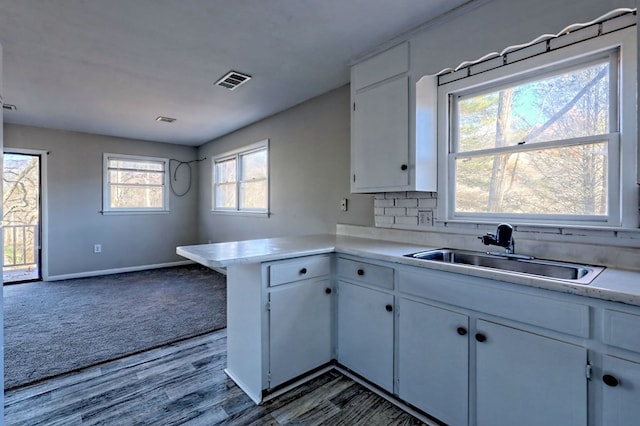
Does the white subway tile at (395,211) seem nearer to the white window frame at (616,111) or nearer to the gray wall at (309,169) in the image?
the gray wall at (309,169)

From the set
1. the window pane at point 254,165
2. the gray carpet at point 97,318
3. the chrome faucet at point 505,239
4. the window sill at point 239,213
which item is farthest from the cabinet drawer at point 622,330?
the window pane at point 254,165

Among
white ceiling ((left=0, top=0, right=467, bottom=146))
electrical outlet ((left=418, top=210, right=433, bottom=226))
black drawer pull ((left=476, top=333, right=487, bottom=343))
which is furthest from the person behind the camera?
electrical outlet ((left=418, top=210, right=433, bottom=226))

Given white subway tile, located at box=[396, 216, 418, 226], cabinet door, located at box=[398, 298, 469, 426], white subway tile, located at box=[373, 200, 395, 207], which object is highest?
white subway tile, located at box=[373, 200, 395, 207]

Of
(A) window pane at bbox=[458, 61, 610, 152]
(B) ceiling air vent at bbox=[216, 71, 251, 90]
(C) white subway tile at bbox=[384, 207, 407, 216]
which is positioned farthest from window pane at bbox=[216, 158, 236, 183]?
(A) window pane at bbox=[458, 61, 610, 152]

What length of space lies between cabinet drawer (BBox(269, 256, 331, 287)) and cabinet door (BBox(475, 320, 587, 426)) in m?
0.99

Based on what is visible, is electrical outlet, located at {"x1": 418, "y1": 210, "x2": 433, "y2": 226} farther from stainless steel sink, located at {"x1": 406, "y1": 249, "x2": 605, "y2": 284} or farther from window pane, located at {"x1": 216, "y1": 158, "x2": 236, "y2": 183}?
window pane, located at {"x1": 216, "y1": 158, "x2": 236, "y2": 183}

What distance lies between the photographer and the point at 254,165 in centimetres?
441

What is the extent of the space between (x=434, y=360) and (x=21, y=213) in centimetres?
600

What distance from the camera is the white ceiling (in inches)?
72.6

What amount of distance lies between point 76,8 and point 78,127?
3493 millimetres

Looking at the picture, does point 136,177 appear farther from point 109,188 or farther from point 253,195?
point 253,195

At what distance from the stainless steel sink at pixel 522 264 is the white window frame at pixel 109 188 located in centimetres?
515

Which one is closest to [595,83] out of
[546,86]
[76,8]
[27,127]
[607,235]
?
[546,86]

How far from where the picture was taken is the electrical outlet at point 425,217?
2289 millimetres
